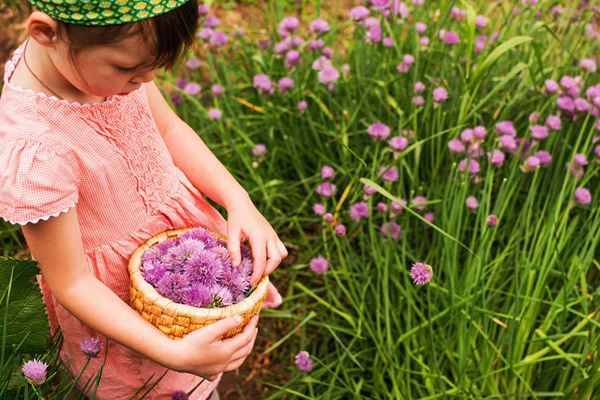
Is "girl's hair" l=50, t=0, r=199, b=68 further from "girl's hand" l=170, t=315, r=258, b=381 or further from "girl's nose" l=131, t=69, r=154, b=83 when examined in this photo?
"girl's hand" l=170, t=315, r=258, b=381

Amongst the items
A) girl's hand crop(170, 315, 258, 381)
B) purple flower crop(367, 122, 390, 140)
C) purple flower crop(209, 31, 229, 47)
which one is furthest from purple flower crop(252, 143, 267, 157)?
girl's hand crop(170, 315, 258, 381)

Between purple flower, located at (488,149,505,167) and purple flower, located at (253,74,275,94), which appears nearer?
purple flower, located at (488,149,505,167)

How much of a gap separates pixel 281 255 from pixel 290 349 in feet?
2.11

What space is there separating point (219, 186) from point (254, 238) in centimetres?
15

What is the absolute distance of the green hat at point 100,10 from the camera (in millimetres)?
941

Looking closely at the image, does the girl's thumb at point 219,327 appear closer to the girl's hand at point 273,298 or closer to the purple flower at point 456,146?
the girl's hand at point 273,298

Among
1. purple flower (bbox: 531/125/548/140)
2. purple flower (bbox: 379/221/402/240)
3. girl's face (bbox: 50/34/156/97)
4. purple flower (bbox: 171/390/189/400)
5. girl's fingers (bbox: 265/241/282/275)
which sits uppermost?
girl's face (bbox: 50/34/156/97)

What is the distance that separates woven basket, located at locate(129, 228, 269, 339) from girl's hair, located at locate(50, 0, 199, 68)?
0.35 metres

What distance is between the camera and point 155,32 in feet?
3.33

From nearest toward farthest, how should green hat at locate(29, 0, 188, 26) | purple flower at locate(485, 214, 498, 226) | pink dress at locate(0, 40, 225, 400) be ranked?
green hat at locate(29, 0, 188, 26)
pink dress at locate(0, 40, 225, 400)
purple flower at locate(485, 214, 498, 226)

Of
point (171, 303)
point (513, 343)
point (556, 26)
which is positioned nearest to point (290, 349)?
point (513, 343)

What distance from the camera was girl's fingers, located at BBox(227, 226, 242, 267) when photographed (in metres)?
1.24

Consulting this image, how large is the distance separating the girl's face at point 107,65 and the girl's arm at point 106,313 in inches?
7.6

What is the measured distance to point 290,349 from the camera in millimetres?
1908
